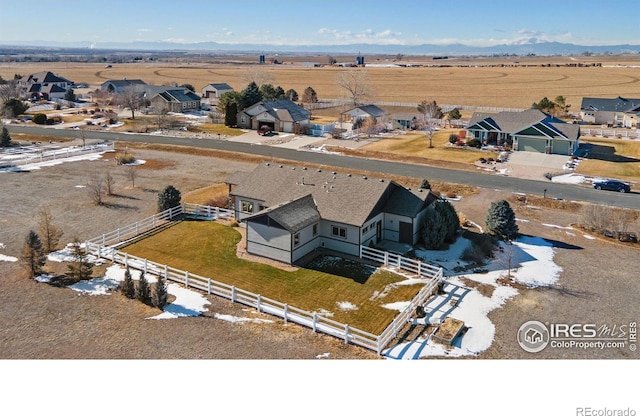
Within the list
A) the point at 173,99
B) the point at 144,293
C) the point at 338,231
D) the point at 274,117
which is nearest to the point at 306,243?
the point at 338,231

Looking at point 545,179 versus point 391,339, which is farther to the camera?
point 545,179

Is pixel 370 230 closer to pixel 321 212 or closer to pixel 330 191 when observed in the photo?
pixel 321 212

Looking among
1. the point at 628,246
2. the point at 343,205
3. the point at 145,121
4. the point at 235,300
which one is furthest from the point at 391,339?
the point at 145,121

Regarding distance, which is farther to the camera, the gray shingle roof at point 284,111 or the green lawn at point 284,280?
the gray shingle roof at point 284,111

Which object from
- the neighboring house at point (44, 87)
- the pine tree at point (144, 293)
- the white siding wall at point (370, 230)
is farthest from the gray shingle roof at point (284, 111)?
the neighboring house at point (44, 87)

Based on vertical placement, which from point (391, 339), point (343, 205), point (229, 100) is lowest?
point (391, 339)

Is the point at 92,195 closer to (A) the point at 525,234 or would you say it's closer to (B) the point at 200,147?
(B) the point at 200,147

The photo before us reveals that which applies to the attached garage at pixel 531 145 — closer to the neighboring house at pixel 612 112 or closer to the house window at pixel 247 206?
the neighboring house at pixel 612 112
